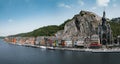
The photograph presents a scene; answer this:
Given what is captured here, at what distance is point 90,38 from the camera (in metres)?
197

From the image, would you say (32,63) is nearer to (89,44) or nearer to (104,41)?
(89,44)

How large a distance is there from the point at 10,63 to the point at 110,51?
72118 mm

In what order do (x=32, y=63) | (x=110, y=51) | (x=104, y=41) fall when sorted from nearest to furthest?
(x=32, y=63) < (x=110, y=51) < (x=104, y=41)


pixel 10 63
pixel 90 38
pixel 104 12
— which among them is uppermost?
pixel 104 12

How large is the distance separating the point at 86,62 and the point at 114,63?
1371cm

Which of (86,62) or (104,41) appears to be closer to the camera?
(86,62)

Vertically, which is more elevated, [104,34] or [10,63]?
[104,34]

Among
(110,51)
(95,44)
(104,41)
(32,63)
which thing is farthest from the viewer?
(104,41)

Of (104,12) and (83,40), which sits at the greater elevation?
(104,12)

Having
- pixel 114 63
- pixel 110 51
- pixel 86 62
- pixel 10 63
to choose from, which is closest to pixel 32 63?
pixel 10 63

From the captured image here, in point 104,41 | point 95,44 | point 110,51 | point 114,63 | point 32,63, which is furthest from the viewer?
point 104,41

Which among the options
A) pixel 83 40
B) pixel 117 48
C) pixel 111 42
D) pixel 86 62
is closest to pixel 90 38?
pixel 83 40

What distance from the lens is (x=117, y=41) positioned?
620 ft

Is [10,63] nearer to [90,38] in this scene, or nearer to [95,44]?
[95,44]
